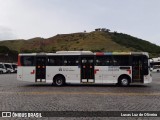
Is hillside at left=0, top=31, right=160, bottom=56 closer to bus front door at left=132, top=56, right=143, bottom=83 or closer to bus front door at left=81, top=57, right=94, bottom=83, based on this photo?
bus front door at left=81, top=57, right=94, bottom=83

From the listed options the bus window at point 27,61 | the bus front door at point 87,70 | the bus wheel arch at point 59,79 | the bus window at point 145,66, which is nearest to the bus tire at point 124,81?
the bus window at point 145,66

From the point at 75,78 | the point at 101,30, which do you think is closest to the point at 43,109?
the point at 75,78

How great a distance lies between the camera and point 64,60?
2728cm

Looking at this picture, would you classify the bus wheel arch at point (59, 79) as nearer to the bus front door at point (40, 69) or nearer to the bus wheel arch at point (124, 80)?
the bus front door at point (40, 69)

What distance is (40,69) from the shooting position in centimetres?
2731

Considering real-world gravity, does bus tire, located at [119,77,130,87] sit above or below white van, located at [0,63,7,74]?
below

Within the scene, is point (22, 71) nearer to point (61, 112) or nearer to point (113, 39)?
point (61, 112)

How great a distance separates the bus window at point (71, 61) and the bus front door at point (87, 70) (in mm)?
472

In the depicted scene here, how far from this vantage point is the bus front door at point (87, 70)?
88.1 feet

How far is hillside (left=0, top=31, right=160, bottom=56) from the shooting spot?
14573 cm

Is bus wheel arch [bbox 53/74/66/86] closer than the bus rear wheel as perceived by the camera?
No

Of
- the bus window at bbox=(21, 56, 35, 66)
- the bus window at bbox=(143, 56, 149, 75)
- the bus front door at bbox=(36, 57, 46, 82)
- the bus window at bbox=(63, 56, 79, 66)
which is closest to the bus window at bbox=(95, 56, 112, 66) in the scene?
the bus window at bbox=(63, 56, 79, 66)

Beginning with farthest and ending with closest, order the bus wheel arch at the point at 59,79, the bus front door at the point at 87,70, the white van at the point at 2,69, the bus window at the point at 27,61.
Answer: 1. the white van at the point at 2,69
2. the bus window at the point at 27,61
3. the bus wheel arch at the point at 59,79
4. the bus front door at the point at 87,70

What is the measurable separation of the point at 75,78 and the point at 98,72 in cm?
185
